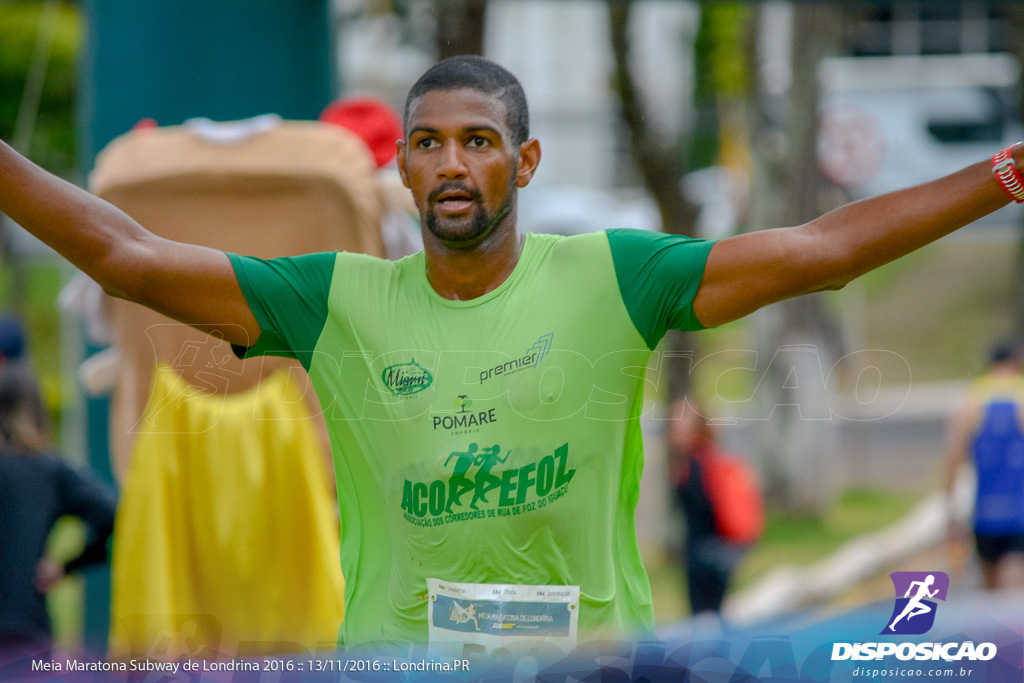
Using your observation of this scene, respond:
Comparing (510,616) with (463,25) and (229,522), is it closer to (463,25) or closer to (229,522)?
(229,522)

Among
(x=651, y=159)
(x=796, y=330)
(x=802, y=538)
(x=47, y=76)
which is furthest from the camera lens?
(x=47, y=76)

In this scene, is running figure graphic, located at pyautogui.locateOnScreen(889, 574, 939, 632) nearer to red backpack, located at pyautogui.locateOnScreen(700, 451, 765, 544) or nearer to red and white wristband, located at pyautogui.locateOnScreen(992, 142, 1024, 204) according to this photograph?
red and white wristband, located at pyautogui.locateOnScreen(992, 142, 1024, 204)

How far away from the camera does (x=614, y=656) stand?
6.69 ft

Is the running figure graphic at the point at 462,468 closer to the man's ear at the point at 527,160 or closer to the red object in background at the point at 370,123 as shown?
the man's ear at the point at 527,160

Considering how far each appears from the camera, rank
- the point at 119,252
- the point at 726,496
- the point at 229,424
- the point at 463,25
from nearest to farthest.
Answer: the point at 119,252 < the point at 229,424 < the point at 726,496 < the point at 463,25

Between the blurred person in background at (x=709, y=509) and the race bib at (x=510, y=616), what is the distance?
4186mm

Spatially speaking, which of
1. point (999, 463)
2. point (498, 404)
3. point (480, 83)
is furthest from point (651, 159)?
point (498, 404)

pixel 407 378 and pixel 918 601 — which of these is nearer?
pixel 918 601

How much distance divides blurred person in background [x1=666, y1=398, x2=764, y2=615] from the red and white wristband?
4.31m

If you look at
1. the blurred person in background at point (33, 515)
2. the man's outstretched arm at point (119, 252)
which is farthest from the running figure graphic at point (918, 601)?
the blurred person in background at point (33, 515)

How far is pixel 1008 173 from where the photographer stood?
204cm

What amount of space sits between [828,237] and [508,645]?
96 cm

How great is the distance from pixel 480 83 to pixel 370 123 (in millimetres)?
1824

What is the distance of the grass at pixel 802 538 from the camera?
839 cm
